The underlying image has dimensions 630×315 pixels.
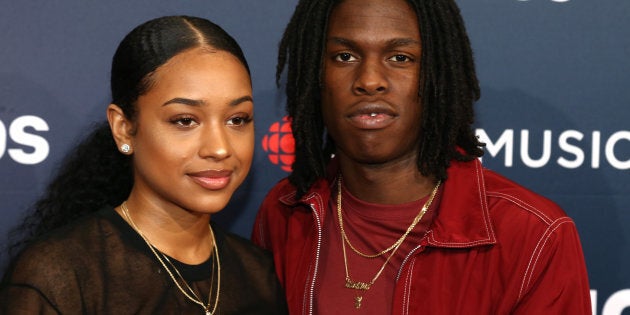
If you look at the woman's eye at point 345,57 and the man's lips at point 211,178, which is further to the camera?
the woman's eye at point 345,57

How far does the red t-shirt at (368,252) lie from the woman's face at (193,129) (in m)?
0.47

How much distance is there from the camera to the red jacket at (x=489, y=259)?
1.82 meters

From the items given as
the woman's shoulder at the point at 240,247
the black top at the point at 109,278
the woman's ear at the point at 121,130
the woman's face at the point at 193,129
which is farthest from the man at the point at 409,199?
the woman's ear at the point at 121,130

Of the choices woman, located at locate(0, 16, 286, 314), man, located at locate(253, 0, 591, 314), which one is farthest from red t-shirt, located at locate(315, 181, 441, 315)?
woman, located at locate(0, 16, 286, 314)

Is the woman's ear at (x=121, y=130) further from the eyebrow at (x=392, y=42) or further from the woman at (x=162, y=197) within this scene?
the eyebrow at (x=392, y=42)

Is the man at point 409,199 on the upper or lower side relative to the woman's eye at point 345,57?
lower

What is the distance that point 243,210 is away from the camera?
269 centimetres

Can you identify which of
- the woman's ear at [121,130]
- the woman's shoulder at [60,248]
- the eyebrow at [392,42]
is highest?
the eyebrow at [392,42]

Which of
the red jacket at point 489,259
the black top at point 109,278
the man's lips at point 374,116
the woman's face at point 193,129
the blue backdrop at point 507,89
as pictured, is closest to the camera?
the black top at point 109,278

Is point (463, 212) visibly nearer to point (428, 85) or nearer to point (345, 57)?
point (428, 85)

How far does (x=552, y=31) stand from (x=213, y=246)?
141 cm

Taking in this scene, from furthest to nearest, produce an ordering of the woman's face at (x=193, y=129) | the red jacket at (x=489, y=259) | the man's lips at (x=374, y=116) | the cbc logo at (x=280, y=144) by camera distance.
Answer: the cbc logo at (x=280, y=144) → the man's lips at (x=374, y=116) → the red jacket at (x=489, y=259) → the woman's face at (x=193, y=129)

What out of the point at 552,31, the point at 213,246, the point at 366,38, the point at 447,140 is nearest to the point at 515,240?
the point at 447,140

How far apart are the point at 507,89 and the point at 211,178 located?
1.28 metres
